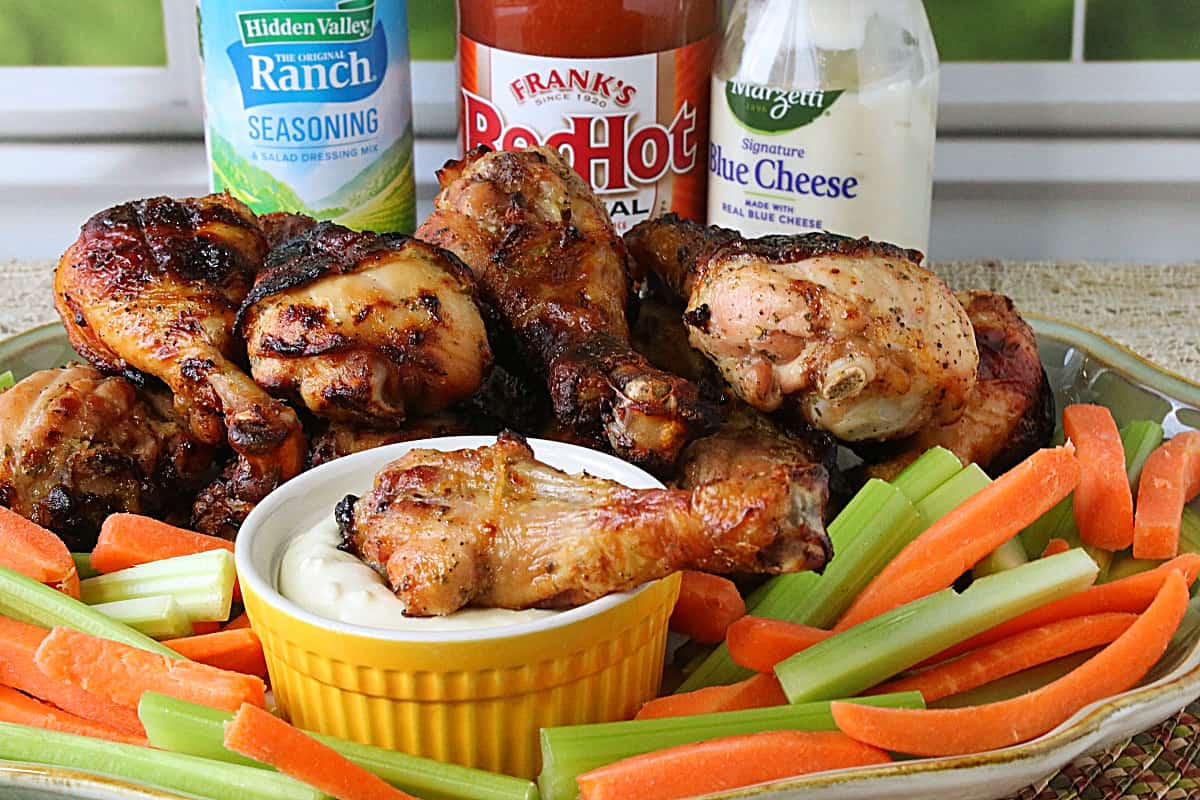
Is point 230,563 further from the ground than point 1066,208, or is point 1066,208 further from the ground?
point 230,563

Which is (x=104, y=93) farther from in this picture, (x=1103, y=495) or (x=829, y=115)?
(x=1103, y=495)

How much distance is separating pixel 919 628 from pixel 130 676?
73cm

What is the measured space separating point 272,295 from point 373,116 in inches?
39.1

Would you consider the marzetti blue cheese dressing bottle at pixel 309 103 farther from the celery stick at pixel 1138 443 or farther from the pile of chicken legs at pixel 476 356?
the celery stick at pixel 1138 443

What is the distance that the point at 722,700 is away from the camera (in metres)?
1.45

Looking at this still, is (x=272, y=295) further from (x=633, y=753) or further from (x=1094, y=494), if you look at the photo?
(x=1094, y=494)

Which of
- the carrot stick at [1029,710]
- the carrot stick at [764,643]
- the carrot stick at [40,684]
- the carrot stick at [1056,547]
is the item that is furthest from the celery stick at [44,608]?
the carrot stick at [1056,547]

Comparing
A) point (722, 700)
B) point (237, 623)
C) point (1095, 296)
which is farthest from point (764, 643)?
point (1095, 296)

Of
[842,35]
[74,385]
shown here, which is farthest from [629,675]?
[842,35]

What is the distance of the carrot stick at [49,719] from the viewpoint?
1.41 metres

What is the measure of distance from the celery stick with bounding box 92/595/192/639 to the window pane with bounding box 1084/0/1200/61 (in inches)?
91.9

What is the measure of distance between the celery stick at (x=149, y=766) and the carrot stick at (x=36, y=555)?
0.70 feet

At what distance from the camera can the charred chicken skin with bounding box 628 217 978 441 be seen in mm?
1589

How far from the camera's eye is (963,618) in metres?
1.47
